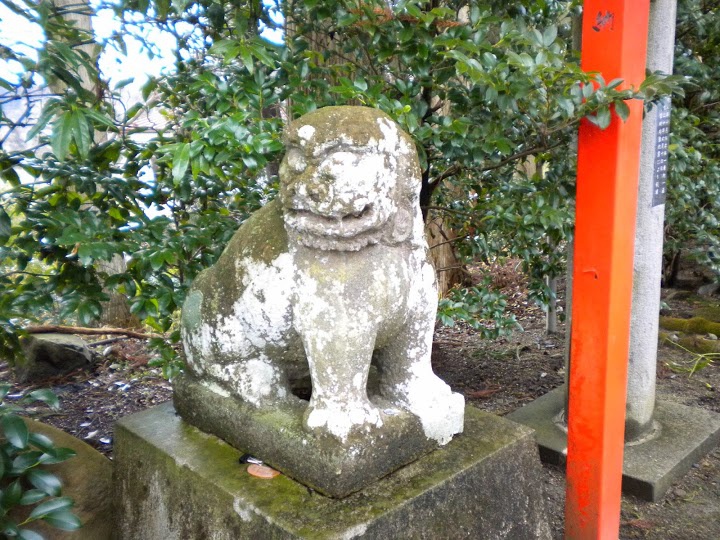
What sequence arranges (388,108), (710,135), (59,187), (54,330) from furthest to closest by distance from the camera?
1. (710,135)
2. (54,330)
3. (59,187)
4. (388,108)

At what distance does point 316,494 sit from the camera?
125 centimetres

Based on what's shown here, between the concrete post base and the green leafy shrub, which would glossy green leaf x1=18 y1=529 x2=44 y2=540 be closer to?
the green leafy shrub

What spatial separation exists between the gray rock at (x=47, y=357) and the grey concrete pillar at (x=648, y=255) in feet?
9.27

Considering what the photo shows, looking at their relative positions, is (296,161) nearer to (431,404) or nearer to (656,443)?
(431,404)

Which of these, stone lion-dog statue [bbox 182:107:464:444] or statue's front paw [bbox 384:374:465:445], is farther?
statue's front paw [bbox 384:374:465:445]

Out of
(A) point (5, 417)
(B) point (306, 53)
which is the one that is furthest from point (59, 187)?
(B) point (306, 53)

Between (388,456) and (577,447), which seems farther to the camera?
(577,447)

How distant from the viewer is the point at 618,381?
5.49ft

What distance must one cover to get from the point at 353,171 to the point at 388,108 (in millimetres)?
600

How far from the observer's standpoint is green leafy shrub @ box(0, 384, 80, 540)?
1.38 meters

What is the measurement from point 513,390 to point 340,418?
217 cm

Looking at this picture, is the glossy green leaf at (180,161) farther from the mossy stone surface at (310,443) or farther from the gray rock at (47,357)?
the gray rock at (47,357)

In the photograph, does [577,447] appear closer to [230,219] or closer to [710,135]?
[230,219]

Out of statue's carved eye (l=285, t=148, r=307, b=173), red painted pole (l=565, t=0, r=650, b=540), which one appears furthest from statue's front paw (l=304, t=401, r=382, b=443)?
red painted pole (l=565, t=0, r=650, b=540)
